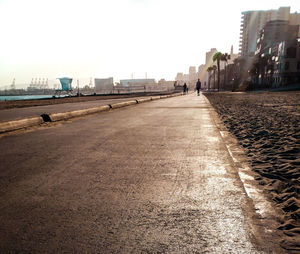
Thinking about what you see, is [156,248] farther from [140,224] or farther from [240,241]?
[240,241]

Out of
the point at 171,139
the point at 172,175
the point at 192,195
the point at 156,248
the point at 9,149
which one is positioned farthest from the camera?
the point at 171,139

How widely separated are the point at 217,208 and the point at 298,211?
557mm

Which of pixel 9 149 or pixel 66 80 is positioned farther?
pixel 66 80

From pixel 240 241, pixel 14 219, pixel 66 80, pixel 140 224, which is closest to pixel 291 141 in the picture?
pixel 240 241

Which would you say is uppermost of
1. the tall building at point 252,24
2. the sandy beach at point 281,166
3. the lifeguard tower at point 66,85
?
the tall building at point 252,24

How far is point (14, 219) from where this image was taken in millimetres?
1436

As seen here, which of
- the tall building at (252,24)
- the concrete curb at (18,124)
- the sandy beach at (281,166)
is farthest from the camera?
the tall building at (252,24)

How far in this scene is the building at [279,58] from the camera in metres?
56.9

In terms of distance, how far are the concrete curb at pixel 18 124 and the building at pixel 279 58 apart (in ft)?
193

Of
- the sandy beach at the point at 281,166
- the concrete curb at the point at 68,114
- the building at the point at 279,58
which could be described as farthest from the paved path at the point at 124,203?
the building at the point at 279,58

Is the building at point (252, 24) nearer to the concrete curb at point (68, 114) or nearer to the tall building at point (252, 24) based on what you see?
the tall building at point (252, 24)

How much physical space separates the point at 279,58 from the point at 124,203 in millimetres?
71242

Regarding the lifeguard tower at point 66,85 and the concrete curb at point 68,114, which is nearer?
the concrete curb at point 68,114

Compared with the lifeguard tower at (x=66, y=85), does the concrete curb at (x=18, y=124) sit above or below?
below
